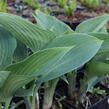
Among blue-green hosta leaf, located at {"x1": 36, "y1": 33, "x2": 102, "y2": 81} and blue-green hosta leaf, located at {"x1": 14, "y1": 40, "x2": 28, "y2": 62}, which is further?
blue-green hosta leaf, located at {"x1": 14, "y1": 40, "x2": 28, "y2": 62}

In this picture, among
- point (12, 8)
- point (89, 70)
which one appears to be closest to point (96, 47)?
point (89, 70)

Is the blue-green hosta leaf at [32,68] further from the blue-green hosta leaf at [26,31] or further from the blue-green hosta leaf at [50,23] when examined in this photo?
the blue-green hosta leaf at [50,23]

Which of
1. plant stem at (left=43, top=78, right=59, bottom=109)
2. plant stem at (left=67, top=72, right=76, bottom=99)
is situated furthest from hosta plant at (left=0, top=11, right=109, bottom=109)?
plant stem at (left=67, top=72, right=76, bottom=99)

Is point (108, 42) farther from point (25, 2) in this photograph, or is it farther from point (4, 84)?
point (25, 2)

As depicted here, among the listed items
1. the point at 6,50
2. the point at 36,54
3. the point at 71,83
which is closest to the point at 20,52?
the point at 6,50

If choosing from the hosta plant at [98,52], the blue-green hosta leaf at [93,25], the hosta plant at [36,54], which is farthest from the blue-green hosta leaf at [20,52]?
the blue-green hosta leaf at [93,25]

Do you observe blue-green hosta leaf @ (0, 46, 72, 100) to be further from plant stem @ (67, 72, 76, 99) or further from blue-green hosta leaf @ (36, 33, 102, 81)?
plant stem @ (67, 72, 76, 99)
